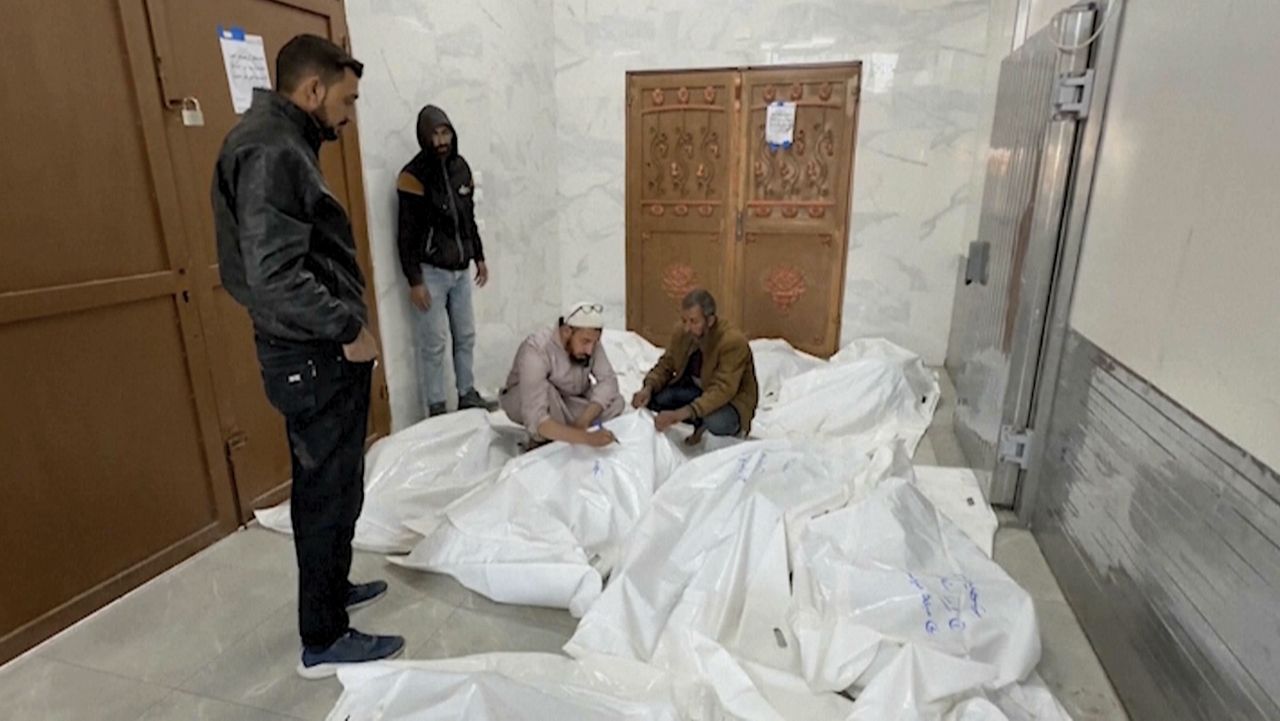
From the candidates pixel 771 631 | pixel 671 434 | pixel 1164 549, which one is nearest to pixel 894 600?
pixel 771 631

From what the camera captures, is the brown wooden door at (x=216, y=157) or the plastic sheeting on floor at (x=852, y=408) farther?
the plastic sheeting on floor at (x=852, y=408)

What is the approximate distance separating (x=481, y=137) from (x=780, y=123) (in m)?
1.88

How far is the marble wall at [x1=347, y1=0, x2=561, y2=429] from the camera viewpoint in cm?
307

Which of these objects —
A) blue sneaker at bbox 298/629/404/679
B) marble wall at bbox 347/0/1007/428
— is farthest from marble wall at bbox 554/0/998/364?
blue sneaker at bbox 298/629/404/679

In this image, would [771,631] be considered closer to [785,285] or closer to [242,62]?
[242,62]

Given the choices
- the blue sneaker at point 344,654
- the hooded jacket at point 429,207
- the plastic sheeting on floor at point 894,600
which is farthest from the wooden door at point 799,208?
the blue sneaker at point 344,654

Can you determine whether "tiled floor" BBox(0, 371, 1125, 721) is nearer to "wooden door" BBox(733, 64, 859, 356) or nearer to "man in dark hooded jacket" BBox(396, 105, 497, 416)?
"man in dark hooded jacket" BBox(396, 105, 497, 416)

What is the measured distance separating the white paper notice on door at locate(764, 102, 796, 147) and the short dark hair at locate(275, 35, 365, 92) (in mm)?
3379

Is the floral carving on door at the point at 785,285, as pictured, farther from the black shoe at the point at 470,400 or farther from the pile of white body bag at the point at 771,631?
the pile of white body bag at the point at 771,631

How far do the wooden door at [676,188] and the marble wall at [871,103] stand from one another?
0.11 meters

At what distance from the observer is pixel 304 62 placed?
58.4 inches

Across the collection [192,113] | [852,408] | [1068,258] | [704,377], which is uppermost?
[192,113]

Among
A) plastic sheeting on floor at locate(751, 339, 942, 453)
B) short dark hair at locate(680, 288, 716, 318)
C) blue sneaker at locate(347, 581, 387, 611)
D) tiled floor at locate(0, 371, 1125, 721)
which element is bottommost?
tiled floor at locate(0, 371, 1125, 721)

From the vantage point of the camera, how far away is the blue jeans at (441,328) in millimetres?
3307
